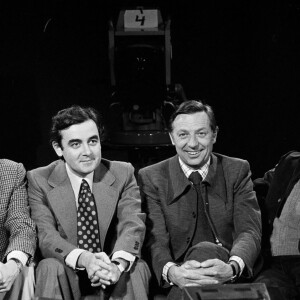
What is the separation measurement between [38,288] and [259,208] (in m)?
1.18

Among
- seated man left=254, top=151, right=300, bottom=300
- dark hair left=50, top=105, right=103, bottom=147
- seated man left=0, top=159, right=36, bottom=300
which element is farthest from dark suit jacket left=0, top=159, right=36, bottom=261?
seated man left=254, top=151, right=300, bottom=300

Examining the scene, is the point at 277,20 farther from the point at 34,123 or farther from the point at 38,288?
the point at 38,288

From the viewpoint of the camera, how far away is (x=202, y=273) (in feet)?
8.86

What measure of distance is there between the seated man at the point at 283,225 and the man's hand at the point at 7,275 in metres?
1.13

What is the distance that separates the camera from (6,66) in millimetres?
5484

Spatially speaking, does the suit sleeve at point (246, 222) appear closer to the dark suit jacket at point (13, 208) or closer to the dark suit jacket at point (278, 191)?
the dark suit jacket at point (278, 191)

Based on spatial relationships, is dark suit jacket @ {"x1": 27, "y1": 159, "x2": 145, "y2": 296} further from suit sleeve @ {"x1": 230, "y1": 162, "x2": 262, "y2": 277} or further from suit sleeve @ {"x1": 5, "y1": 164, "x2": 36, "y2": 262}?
suit sleeve @ {"x1": 230, "y1": 162, "x2": 262, "y2": 277}

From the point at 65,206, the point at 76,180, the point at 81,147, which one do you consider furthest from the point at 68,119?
the point at 65,206

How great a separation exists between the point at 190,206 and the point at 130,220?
34 cm

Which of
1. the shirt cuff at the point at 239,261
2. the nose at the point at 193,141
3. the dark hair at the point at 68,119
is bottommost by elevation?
the shirt cuff at the point at 239,261

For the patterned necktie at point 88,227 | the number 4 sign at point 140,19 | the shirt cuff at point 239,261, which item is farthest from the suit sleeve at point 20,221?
the number 4 sign at point 140,19

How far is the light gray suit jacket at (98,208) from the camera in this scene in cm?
286

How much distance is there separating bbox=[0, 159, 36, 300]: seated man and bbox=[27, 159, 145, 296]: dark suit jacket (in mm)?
60

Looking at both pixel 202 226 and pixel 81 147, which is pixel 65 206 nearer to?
pixel 81 147
